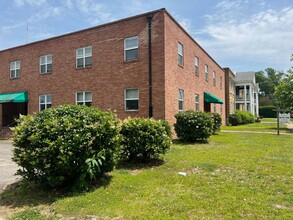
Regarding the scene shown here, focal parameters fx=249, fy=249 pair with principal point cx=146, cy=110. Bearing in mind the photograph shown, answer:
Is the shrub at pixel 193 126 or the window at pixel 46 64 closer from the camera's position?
the shrub at pixel 193 126

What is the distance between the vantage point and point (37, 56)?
61.7 feet

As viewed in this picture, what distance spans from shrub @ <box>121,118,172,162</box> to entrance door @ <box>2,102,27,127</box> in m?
16.1

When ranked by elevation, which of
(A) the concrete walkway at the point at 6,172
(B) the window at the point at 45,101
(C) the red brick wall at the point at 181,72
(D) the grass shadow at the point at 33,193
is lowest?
(A) the concrete walkway at the point at 6,172

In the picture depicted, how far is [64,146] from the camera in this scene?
4.91 metres

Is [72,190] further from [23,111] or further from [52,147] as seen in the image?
[23,111]

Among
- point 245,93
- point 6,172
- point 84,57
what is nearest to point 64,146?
point 6,172

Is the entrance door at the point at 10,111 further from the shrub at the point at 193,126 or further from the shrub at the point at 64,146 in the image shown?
the shrub at the point at 64,146

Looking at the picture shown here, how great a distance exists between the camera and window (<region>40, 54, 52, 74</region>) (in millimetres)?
18094

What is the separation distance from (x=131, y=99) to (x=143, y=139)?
7226mm

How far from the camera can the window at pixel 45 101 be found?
18.0 m

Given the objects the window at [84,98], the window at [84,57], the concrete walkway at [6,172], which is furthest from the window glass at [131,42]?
the concrete walkway at [6,172]

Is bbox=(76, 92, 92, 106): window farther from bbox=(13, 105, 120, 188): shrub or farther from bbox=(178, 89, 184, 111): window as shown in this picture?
bbox=(13, 105, 120, 188): shrub

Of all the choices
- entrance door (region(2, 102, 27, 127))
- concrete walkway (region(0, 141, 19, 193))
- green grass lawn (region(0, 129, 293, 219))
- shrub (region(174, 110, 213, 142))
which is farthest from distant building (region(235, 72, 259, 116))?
concrete walkway (region(0, 141, 19, 193))

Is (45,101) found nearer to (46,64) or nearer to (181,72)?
Answer: (46,64)
